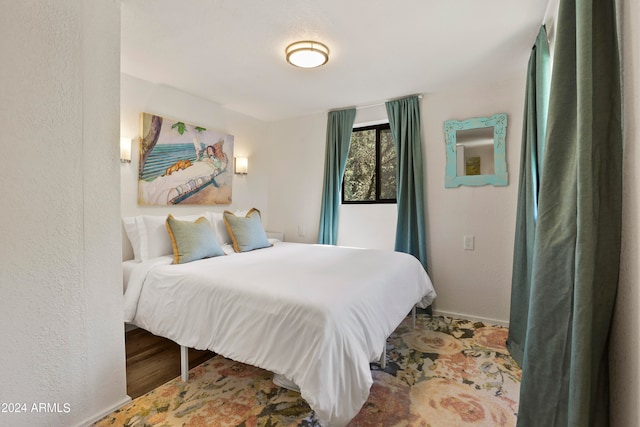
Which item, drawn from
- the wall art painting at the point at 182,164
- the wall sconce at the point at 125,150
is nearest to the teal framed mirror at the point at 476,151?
the wall art painting at the point at 182,164

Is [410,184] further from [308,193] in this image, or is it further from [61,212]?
[61,212]

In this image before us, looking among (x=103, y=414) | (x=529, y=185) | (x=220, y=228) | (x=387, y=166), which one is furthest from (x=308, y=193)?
(x=103, y=414)

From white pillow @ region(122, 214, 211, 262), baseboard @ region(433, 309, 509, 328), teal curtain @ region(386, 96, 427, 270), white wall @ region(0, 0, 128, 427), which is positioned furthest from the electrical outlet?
white wall @ region(0, 0, 128, 427)

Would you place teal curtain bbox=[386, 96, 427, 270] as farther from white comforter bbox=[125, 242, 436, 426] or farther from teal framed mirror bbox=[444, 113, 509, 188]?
white comforter bbox=[125, 242, 436, 426]

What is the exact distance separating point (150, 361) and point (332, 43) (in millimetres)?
2706

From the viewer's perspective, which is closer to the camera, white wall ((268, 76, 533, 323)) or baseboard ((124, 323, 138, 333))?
baseboard ((124, 323, 138, 333))

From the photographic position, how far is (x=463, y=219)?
3074 mm

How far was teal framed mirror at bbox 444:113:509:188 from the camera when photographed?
2879mm

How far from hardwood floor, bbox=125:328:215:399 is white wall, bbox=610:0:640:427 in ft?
7.36

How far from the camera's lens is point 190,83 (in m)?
2.98

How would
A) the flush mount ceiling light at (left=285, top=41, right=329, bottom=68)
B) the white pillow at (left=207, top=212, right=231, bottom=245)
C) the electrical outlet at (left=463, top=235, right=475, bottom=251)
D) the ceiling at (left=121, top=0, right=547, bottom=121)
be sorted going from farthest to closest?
the white pillow at (left=207, top=212, right=231, bottom=245)
the electrical outlet at (left=463, top=235, right=475, bottom=251)
the flush mount ceiling light at (left=285, top=41, right=329, bottom=68)
the ceiling at (left=121, top=0, right=547, bottom=121)

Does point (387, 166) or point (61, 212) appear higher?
point (387, 166)

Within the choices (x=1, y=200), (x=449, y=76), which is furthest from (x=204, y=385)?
(x=449, y=76)

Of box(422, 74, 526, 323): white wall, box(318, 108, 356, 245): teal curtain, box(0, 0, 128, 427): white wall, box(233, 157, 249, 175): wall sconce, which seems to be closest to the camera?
box(0, 0, 128, 427): white wall
